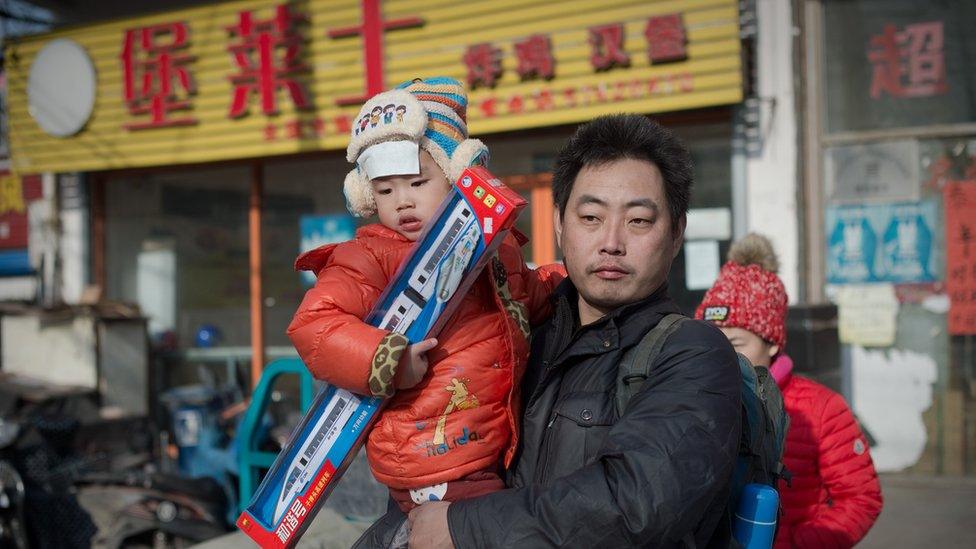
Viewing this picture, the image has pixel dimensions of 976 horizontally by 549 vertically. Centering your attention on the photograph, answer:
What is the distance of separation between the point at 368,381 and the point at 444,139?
2.28 ft

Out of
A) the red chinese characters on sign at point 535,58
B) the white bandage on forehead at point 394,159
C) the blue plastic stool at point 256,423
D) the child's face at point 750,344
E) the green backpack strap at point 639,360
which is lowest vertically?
the blue plastic stool at point 256,423

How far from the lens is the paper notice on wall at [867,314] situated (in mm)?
5980

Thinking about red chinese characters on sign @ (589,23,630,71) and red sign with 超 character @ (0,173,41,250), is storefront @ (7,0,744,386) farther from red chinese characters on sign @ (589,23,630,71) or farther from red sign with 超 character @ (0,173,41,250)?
red sign with 超 character @ (0,173,41,250)

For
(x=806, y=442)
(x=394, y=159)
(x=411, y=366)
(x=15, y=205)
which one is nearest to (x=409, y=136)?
(x=394, y=159)

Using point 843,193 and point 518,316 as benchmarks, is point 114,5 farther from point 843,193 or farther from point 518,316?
point 518,316

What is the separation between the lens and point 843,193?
6.11 meters

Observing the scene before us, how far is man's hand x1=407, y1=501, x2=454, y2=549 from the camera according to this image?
1471 millimetres

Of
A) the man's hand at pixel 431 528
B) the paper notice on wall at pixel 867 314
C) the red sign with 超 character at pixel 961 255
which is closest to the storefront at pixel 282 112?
the paper notice on wall at pixel 867 314

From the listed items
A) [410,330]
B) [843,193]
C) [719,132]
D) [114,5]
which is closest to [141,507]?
[410,330]

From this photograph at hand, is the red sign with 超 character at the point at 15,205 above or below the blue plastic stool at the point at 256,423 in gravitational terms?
above

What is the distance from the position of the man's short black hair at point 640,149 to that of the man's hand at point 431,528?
70cm

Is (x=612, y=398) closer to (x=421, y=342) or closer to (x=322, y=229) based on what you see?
(x=421, y=342)

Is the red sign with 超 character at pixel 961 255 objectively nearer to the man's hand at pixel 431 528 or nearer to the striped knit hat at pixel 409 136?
the striped knit hat at pixel 409 136

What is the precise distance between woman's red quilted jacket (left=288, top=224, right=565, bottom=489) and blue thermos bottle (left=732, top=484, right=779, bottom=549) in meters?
0.48
